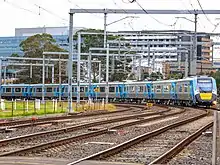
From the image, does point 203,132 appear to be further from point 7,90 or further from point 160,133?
point 7,90

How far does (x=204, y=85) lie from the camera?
48.8 metres

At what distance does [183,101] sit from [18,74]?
5331cm

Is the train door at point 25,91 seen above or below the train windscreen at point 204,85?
below

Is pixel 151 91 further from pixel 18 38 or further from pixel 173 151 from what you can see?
pixel 18 38

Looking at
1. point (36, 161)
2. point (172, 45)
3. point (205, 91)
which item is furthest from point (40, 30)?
point (36, 161)

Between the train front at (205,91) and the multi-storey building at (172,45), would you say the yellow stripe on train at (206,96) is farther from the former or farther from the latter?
the multi-storey building at (172,45)

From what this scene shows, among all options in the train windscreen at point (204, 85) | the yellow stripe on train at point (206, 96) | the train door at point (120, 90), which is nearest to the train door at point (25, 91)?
the train door at point (120, 90)

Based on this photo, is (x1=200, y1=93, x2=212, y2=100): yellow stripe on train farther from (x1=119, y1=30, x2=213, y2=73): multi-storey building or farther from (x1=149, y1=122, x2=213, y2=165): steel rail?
(x1=149, y1=122, x2=213, y2=165): steel rail

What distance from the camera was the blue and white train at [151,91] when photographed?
161ft

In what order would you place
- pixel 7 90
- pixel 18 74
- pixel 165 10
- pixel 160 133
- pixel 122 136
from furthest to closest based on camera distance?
pixel 18 74 < pixel 7 90 < pixel 165 10 < pixel 160 133 < pixel 122 136

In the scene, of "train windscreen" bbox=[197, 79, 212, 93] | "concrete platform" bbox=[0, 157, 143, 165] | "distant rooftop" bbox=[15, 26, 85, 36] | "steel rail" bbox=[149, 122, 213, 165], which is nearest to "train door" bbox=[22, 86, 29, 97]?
"train windscreen" bbox=[197, 79, 212, 93]

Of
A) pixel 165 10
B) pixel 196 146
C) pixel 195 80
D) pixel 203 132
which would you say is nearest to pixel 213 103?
pixel 195 80

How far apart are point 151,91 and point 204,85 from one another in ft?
53.7

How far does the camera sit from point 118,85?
2793 inches
